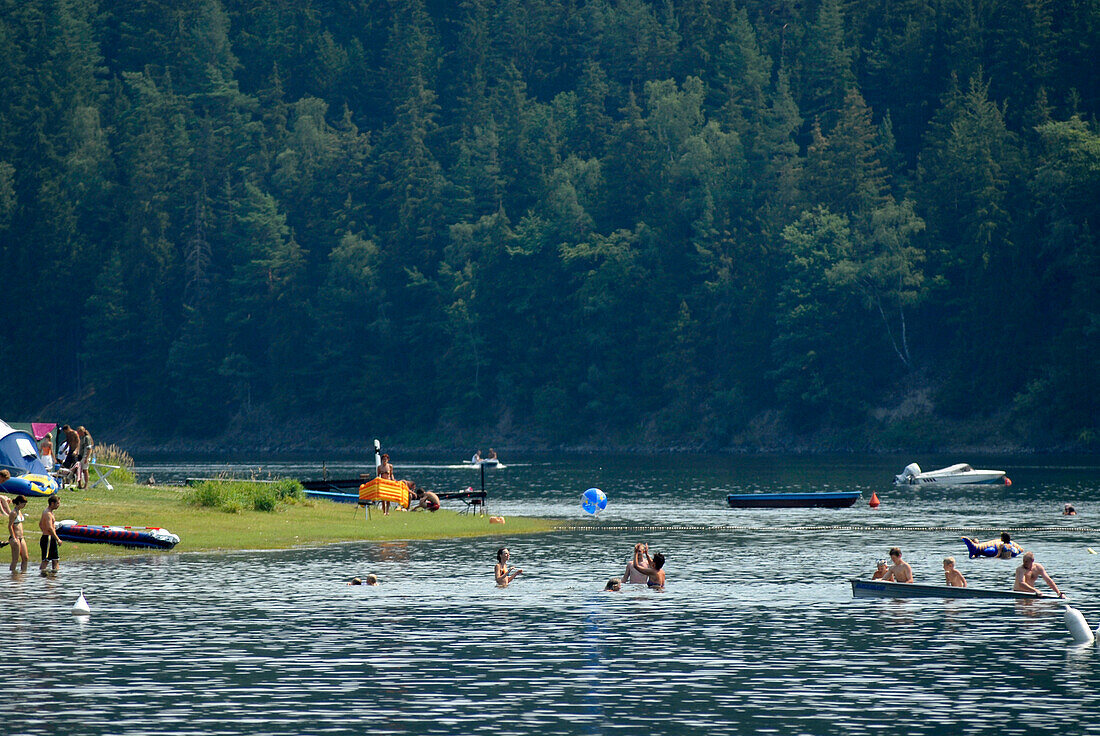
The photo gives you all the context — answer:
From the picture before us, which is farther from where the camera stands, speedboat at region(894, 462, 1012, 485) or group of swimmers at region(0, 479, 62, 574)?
speedboat at region(894, 462, 1012, 485)

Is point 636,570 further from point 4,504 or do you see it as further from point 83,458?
point 83,458

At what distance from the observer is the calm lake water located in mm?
25719

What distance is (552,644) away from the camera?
3338 cm

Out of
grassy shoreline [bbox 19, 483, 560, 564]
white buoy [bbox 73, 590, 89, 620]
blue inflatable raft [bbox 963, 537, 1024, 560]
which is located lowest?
white buoy [bbox 73, 590, 89, 620]

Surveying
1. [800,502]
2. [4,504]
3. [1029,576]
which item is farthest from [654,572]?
[800,502]

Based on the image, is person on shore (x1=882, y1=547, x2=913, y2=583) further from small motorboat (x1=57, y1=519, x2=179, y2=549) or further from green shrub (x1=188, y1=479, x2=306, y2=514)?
green shrub (x1=188, y1=479, x2=306, y2=514)

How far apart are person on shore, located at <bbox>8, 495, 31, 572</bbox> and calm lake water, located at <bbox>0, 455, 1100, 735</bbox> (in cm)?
149

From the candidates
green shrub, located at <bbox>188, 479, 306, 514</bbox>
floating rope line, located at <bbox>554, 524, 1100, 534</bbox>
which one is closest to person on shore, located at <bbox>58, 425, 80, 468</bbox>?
green shrub, located at <bbox>188, 479, 306, 514</bbox>

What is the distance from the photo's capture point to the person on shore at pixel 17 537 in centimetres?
4497

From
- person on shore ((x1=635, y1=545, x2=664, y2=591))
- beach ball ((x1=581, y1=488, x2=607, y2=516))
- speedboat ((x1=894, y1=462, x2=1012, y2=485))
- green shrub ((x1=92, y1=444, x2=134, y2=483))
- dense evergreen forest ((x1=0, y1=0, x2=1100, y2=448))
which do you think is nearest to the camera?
person on shore ((x1=635, y1=545, x2=664, y2=591))

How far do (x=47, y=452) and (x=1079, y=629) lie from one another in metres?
41.9

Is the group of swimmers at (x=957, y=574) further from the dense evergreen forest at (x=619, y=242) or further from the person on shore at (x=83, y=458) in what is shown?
the dense evergreen forest at (x=619, y=242)

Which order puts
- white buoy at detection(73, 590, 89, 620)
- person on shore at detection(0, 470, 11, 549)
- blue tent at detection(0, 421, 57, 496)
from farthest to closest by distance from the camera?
blue tent at detection(0, 421, 57, 496) → person on shore at detection(0, 470, 11, 549) → white buoy at detection(73, 590, 89, 620)

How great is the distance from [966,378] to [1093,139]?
21.7m
